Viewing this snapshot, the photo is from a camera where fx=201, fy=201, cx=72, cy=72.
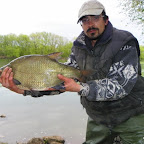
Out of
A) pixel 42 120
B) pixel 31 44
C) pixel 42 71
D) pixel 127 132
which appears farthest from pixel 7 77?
pixel 31 44

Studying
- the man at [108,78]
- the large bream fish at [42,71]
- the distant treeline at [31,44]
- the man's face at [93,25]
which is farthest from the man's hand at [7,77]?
the distant treeline at [31,44]

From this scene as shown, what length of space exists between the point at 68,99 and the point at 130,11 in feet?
33.7

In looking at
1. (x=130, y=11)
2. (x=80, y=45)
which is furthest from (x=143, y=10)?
(x=80, y=45)

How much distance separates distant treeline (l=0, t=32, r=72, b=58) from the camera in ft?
162

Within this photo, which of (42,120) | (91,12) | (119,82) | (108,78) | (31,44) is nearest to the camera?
(119,82)

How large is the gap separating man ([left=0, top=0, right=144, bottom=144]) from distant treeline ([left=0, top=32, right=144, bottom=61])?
4615cm

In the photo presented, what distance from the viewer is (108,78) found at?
2.68 meters

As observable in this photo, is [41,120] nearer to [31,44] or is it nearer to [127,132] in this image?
[127,132]

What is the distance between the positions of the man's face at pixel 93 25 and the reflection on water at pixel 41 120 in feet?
12.6

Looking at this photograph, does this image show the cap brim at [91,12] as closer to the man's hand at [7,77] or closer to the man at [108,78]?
the man at [108,78]

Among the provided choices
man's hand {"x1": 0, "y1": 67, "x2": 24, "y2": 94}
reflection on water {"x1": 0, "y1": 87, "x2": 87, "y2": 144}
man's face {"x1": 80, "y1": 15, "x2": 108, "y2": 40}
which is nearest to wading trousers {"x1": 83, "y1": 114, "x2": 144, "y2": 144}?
man's face {"x1": 80, "y1": 15, "x2": 108, "y2": 40}

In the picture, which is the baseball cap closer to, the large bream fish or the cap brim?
the cap brim

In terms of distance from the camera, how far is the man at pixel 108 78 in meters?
→ 2.52

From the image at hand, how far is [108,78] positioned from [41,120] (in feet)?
20.1
